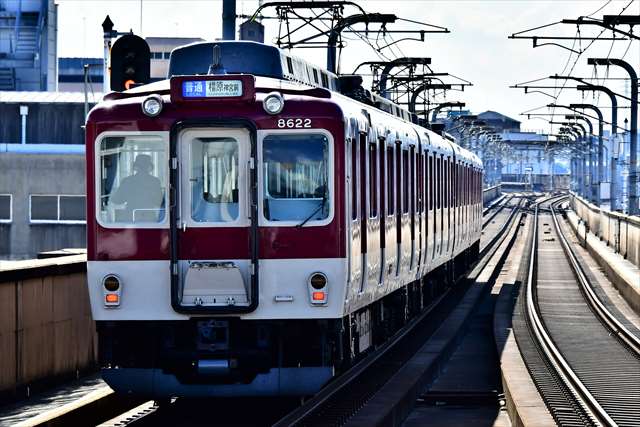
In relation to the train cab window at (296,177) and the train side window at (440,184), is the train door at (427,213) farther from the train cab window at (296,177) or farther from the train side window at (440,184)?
the train cab window at (296,177)

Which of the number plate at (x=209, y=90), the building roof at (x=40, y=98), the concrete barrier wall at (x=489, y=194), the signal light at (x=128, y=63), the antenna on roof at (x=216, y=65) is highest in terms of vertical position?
the building roof at (x=40, y=98)

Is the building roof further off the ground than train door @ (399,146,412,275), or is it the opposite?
the building roof

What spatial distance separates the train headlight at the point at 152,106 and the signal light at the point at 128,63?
3.50 metres

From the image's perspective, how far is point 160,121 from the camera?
1305cm

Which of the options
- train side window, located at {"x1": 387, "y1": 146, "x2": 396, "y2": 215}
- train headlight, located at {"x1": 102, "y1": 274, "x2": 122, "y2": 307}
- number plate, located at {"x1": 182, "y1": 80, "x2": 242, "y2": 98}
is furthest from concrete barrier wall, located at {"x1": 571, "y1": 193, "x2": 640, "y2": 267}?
train headlight, located at {"x1": 102, "y1": 274, "x2": 122, "y2": 307}

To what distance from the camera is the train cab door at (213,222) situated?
511 inches

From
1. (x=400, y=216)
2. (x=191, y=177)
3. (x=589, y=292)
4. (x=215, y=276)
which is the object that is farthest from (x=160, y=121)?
(x=589, y=292)

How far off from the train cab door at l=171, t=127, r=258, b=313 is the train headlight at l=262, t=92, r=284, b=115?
282 mm

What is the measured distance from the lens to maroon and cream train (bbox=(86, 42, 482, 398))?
1302 centimetres

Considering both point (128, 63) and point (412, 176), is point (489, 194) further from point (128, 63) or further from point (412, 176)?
point (128, 63)

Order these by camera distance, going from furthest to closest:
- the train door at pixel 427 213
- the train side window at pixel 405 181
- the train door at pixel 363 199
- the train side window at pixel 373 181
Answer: the train door at pixel 427 213
the train side window at pixel 405 181
the train side window at pixel 373 181
the train door at pixel 363 199

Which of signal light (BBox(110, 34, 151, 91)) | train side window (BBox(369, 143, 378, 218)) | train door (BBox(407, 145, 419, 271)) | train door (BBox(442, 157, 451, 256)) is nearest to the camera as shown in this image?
train side window (BBox(369, 143, 378, 218))

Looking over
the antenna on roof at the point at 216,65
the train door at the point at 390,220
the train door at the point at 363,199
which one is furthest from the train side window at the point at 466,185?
the antenna on roof at the point at 216,65

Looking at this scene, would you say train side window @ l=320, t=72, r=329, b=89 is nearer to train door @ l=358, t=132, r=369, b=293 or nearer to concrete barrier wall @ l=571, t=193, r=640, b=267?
train door @ l=358, t=132, r=369, b=293
